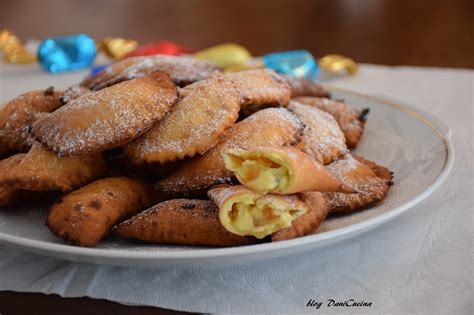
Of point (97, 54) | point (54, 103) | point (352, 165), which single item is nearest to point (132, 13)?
point (97, 54)

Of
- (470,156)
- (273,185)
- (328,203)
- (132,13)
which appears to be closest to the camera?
(273,185)

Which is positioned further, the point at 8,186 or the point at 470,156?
the point at 470,156

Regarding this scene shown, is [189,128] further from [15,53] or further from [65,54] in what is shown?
[15,53]

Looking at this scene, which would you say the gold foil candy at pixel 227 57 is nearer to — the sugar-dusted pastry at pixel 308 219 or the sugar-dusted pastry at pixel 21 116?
the sugar-dusted pastry at pixel 21 116

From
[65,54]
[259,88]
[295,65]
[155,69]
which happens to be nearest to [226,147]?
[259,88]

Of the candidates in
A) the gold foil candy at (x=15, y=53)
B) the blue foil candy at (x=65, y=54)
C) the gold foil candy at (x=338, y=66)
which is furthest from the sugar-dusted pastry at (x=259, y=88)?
the gold foil candy at (x=15, y=53)

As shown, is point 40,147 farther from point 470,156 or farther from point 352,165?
point 470,156
